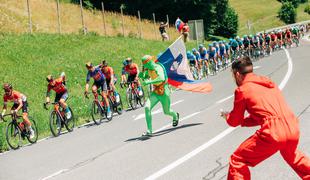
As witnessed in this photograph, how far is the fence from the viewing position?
36.1 meters

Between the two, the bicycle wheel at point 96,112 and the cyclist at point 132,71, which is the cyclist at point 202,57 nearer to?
the cyclist at point 132,71

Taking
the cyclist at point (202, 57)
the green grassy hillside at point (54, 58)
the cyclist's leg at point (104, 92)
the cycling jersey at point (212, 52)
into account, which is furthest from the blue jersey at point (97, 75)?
the cycling jersey at point (212, 52)

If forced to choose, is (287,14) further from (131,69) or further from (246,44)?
(131,69)

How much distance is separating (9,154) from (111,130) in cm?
273

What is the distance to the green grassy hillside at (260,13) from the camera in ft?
349

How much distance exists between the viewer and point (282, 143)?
5.35m

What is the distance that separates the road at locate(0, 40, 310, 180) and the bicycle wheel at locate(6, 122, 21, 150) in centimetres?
48

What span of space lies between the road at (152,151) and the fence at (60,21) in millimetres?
19264

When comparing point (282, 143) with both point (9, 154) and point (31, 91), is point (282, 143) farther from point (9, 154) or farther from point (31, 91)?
point (31, 91)

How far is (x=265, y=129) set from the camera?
17.7 feet

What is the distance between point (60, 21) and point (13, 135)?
85.5 feet

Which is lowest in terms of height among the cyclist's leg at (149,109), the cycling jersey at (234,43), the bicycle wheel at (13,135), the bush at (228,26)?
the bicycle wheel at (13,135)

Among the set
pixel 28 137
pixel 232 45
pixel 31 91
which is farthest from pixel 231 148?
pixel 232 45

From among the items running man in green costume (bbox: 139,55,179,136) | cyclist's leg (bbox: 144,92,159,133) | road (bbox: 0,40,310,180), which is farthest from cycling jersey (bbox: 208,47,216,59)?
cyclist's leg (bbox: 144,92,159,133)
